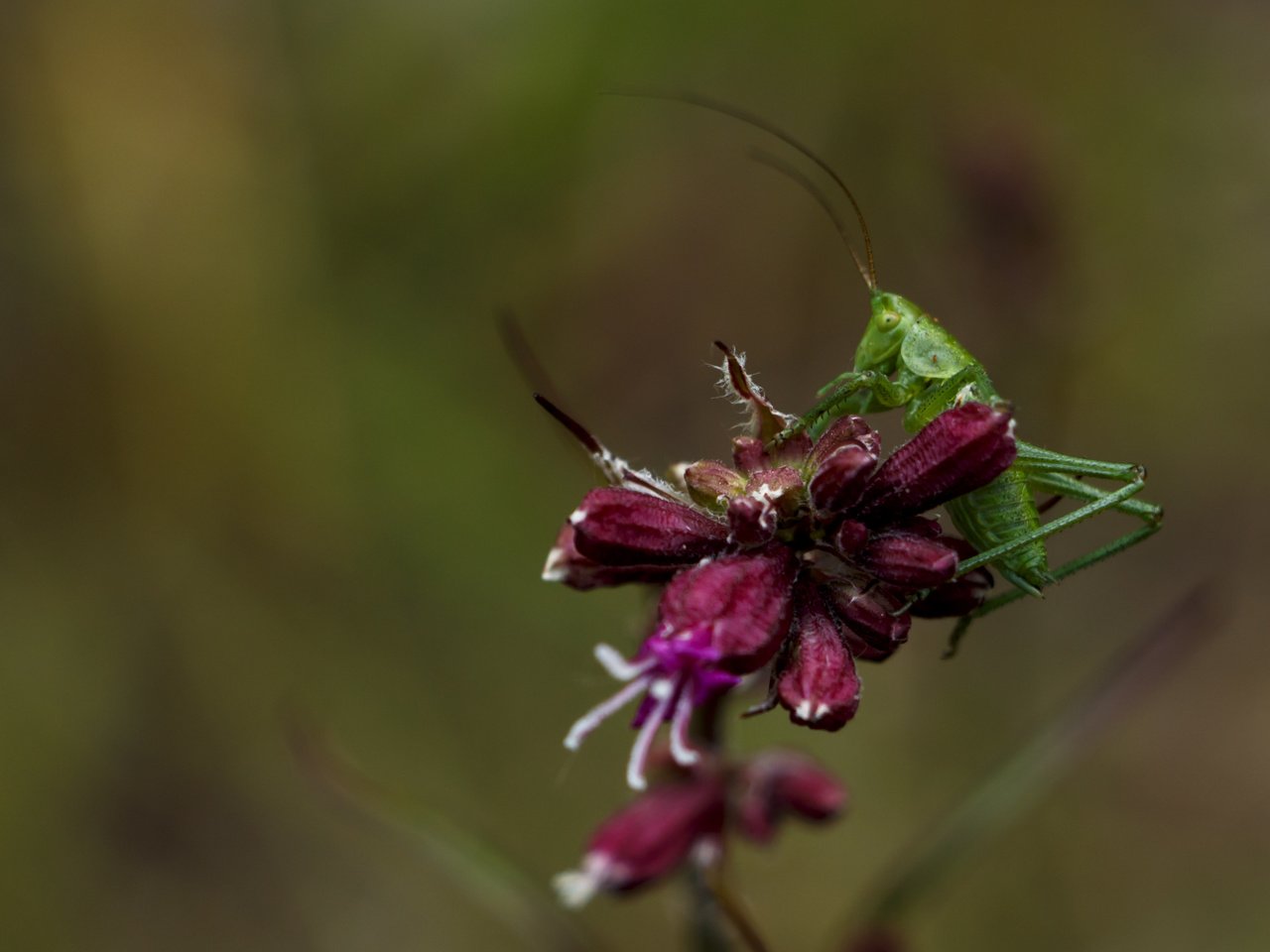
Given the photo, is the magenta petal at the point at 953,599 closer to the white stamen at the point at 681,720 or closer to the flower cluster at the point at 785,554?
the flower cluster at the point at 785,554

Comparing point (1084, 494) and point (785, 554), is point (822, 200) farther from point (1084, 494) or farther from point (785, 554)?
point (1084, 494)

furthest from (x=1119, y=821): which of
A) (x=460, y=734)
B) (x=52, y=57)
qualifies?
(x=52, y=57)

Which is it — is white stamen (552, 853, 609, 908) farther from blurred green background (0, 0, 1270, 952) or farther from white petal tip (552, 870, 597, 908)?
blurred green background (0, 0, 1270, 952)

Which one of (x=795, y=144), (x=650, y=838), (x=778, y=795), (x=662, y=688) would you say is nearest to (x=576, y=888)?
(x=650, y=838)

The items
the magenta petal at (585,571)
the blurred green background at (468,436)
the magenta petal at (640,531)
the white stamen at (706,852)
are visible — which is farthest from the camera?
the blurred green background at (468,436)

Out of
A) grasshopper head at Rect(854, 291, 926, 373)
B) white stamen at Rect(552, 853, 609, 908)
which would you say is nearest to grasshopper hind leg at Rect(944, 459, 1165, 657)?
grasshopper head at Rect(854, 291, 926, 373)

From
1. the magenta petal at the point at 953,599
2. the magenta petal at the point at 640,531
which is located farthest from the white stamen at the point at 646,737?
the magenta petal at the point at 953,599
